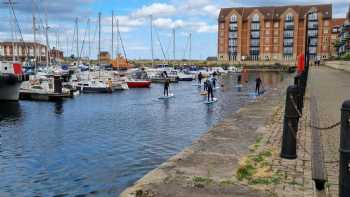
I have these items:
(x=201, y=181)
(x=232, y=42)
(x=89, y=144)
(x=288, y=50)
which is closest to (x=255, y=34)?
(x=232, y=42)

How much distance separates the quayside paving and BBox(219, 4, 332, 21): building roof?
135 metres

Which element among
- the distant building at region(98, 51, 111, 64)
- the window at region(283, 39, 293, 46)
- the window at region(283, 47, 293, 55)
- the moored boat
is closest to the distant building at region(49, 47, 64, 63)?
the distant building at region(98, 51, 111, 64)

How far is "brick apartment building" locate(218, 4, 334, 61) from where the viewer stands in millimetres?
135500

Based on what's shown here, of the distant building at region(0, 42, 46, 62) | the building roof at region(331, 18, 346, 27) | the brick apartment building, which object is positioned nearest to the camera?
the distant building at region(0, 42, 46, 62)

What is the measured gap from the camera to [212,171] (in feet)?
23.9

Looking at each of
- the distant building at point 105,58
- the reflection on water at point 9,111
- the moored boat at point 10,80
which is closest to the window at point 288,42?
the distant building at point 105,58

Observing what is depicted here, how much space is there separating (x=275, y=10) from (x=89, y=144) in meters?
136

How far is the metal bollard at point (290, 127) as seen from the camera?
7.91m

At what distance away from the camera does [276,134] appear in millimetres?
11227

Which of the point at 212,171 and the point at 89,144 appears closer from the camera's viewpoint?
the point at 212,171

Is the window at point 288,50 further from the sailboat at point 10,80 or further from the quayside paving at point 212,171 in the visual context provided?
the quayside paving at point 212,171

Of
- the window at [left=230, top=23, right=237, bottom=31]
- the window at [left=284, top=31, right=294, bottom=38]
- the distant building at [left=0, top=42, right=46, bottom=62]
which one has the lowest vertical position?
the distant building at [left=0, top=42, right=46, bottom=62]

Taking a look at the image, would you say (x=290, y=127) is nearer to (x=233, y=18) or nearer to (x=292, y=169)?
(x=292, y=169)

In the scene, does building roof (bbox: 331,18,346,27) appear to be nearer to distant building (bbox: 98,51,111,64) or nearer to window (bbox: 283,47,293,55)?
window (bbox: 283,47,293,55)
